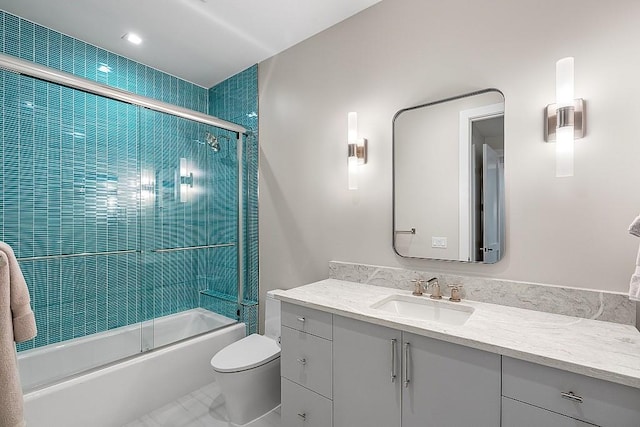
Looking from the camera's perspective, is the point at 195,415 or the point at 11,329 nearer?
the point at 11,329

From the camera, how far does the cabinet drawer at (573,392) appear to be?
2.87ft

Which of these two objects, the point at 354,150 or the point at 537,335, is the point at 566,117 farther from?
the point at 354,150

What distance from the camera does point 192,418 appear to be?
2023 millimetres

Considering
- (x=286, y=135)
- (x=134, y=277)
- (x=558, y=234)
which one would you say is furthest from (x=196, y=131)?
(x=558, y=234)

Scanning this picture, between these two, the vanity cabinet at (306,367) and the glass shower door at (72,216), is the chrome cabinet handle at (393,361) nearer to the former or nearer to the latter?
the vanity cabinet at (306,367)

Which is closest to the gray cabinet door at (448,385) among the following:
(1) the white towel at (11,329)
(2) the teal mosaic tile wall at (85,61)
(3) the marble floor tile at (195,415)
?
(3) the marble floor tile at (195,415)

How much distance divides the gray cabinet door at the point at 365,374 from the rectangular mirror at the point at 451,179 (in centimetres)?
61

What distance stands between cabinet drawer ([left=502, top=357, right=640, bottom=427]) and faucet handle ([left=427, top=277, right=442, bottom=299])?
59 centimetres

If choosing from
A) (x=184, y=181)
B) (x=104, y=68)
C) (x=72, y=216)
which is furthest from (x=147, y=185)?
(x=104, y=68)

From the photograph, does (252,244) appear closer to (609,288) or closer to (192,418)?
(192,418)

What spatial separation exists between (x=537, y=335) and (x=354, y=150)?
1.36 meters

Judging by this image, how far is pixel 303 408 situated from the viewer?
1643 mm

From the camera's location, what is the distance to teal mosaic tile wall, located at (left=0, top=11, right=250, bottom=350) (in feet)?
7.01

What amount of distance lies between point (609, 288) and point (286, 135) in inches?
84.0
